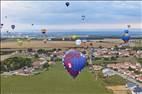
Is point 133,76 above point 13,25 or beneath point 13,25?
beneath

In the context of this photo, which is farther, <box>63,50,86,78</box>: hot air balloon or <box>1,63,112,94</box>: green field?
<box>1,63,112,94</box>: green field

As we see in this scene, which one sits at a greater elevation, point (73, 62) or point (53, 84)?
point (73, 62)

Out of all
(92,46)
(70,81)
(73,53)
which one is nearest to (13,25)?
(70,81)

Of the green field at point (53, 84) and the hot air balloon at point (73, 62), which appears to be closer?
the hot air balloon at point (73, 62)

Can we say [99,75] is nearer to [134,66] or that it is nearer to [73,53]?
[134,66]

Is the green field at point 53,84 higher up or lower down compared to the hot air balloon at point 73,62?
lower down

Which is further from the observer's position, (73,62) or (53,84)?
(53,84)

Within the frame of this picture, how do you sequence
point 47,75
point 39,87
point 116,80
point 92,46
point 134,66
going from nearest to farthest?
point 39,87, point 116,80, point 47,75, point 134,66, point 92,46

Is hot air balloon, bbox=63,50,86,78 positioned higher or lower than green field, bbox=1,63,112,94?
higher
